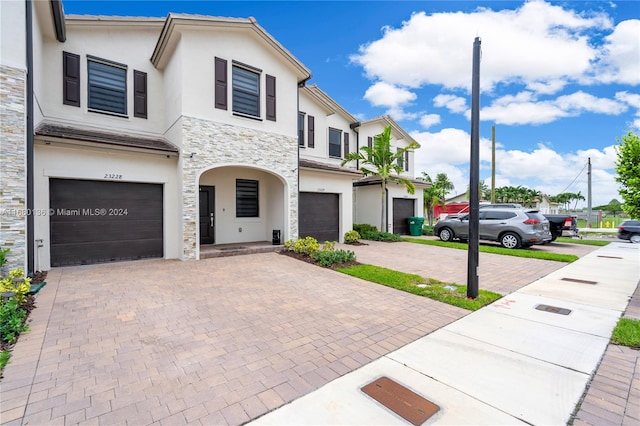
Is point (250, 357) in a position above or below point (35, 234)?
below

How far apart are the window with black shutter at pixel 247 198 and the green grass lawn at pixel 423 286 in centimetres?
577

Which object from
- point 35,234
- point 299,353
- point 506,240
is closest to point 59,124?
point 35,234

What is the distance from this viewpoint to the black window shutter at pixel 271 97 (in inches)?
439

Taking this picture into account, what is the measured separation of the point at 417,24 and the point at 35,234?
1279 centimetres

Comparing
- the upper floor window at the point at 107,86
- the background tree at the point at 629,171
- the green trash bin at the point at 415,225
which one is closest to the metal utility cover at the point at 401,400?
the background tree at the point at 629,171

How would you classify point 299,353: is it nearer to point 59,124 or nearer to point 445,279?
point 445,279

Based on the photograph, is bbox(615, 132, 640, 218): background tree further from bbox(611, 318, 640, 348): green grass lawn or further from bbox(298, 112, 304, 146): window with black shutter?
bbox(298, 112, 304, 146): window with black shutter

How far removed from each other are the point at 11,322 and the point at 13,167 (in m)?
4.38

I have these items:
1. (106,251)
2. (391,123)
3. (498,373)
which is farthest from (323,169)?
(498,373)

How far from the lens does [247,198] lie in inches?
489

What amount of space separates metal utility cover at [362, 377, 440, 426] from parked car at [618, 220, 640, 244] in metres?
21.7

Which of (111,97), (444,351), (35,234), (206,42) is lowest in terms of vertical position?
(444,351)

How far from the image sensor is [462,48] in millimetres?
5996

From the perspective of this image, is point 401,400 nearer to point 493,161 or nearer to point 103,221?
point 103,221
